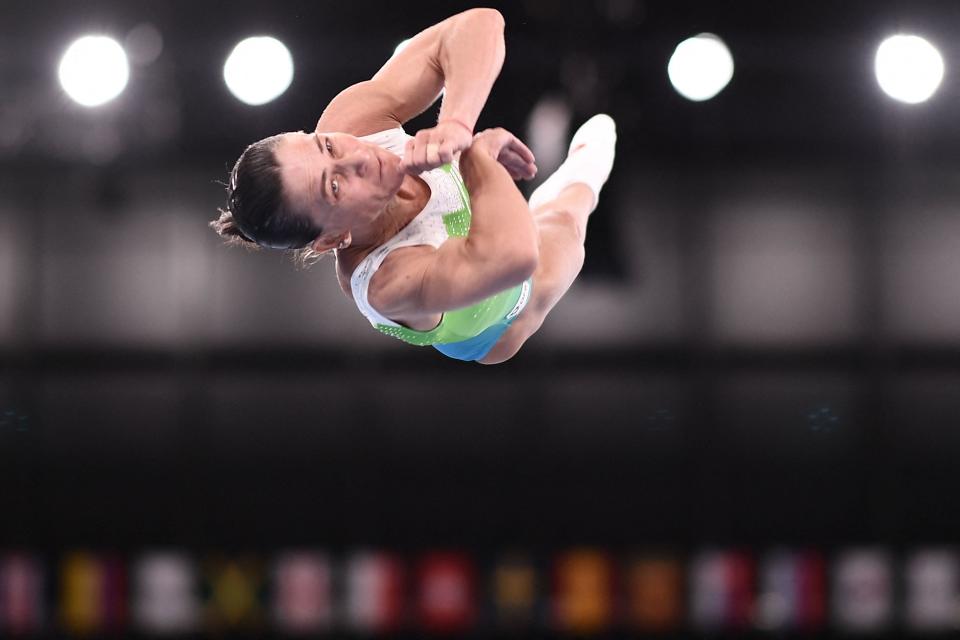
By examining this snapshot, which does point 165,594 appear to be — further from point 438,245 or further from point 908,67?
point 908,67

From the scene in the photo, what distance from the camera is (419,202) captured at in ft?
6.72

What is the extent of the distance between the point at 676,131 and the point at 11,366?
3290mm

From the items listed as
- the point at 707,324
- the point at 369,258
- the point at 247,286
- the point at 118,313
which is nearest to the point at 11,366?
the point at 118,313

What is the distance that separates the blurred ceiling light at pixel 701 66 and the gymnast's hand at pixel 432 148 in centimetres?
269

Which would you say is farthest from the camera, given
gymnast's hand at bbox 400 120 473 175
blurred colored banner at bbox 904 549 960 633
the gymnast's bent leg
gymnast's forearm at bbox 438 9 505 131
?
blurred colored banner at bbox 904 549 960 633

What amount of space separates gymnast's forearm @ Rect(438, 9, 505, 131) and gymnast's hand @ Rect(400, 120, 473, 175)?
0.19 feet

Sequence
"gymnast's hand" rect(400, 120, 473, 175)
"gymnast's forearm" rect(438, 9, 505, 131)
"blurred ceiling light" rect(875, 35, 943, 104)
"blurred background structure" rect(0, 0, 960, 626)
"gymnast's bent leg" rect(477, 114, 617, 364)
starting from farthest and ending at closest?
1. "blurred background structure" rect(0, 0, 960, 626)
2. "blurred ceiling light" rect(875, 35, 943, 104)
3. "gymnast's bent leg" rect(477, 114, 617, 364)
4. "gymnast's forearm" rect(438, 9, 505, 131)
5. "gymnast's hand" rect(400, 120, 473, 175)

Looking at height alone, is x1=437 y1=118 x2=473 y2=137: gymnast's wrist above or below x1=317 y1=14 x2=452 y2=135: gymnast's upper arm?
below

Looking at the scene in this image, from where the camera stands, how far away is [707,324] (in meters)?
4.96

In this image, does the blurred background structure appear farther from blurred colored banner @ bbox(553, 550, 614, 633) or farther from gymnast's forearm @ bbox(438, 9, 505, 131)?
gymnast's forearm @ bbox(438, 9, 505, 131)

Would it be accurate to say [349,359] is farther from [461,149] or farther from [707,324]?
[461,149]

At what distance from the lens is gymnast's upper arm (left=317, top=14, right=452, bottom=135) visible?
6.82 ft

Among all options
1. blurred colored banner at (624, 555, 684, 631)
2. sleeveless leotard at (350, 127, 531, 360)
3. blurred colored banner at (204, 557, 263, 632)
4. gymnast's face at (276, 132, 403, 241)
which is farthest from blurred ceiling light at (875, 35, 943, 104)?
blurred colored banner at (204, 557, 263, 632)

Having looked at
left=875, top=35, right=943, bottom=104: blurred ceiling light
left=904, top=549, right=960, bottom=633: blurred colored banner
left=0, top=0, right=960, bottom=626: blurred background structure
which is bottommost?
left=904, top=549, right=960, bottom=633: blurred colored banner
